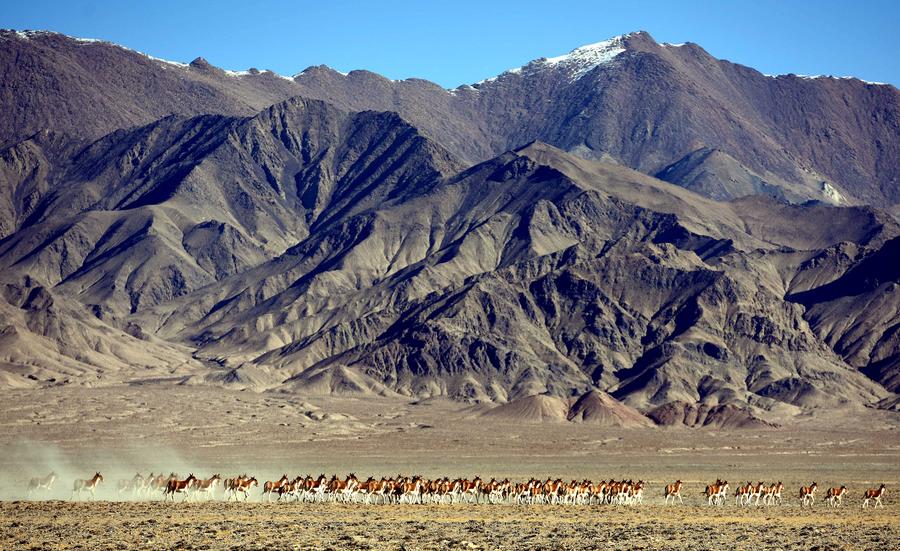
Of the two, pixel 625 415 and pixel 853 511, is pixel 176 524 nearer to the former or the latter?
pixel 853 511

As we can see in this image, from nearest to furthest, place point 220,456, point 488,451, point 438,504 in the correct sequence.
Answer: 1. point 438,504
2. point 220,456
3. point 488,451

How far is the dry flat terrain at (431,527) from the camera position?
1927 inches

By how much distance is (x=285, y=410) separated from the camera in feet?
636

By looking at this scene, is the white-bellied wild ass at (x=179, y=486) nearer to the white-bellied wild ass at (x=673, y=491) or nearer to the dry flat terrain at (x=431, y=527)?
the dry flat terrain at (x=431, y=527)

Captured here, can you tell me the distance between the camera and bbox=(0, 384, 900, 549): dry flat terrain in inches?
2026

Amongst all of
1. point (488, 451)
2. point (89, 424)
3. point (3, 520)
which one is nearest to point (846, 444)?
point (488, 451)

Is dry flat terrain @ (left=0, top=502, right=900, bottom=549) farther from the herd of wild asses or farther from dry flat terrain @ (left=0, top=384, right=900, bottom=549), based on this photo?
the herd of wild asses

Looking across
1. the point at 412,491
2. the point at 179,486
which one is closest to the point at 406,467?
the point at 412,491

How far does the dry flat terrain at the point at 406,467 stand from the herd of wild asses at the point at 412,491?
4.18 ft

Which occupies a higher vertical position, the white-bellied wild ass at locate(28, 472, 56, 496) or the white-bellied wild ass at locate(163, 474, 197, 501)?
the white-bellied wild ass at locate(163, 474, 197, 501)

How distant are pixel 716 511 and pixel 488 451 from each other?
76397 millimetres

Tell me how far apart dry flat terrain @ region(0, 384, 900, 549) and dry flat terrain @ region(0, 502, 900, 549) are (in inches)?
4.1

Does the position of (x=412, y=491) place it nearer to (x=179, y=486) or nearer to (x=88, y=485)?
(x=179, y=486)

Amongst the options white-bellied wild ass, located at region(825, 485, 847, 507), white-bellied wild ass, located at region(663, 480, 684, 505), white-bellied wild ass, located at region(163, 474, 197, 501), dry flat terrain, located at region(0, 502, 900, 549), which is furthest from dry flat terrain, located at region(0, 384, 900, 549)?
white-bellied wild ass, located at region(825, 485, 847, 507)
